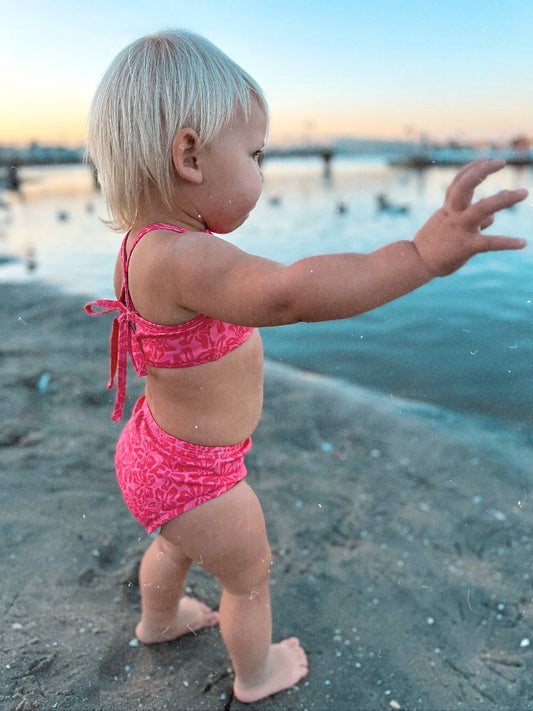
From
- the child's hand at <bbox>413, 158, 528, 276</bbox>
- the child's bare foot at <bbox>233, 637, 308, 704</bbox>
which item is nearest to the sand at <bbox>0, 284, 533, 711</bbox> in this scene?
the child's bare foot at <bbox>233, 637, 308, 704</bbox>

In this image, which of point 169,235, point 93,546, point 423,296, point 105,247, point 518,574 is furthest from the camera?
point 105,247

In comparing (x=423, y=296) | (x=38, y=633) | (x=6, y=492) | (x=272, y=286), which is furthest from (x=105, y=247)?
(x=272, y=286)

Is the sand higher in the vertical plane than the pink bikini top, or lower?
lower

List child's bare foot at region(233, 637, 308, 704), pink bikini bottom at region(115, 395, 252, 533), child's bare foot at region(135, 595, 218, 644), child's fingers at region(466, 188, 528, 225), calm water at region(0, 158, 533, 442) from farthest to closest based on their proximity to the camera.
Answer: calm water at region(0, 158, 533, 442)
child's bare foot at region(135, 595, 218, 644)
child's bare foot at region(233, 637, 308, 704)
pink bikini bottom at region(115, 395, 252, 533)
child's fingers at region(466, 188, 528, 225)

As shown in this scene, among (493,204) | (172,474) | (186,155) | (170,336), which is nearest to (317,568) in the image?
(172,474)

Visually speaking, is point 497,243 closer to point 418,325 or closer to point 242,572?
point 242,572

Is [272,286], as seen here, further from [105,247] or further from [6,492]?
[105,247]

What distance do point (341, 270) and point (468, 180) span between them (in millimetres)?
236

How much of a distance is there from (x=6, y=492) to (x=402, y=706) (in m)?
1.76

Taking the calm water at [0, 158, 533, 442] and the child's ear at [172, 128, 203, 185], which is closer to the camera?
the child's ear at [172, 128, 203, 185]

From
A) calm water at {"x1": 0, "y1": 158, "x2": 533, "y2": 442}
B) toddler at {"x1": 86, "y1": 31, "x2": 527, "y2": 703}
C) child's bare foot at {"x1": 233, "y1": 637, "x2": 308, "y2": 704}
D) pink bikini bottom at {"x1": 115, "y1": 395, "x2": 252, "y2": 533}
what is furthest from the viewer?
calm water at {"x1": 0, "y1": 158, "x2": 533, "y2": 442}

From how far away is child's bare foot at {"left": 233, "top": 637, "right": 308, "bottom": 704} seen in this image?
1763mm

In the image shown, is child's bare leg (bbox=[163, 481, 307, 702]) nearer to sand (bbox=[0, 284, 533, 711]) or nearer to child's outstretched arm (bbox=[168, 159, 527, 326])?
sand (bbox=[0, 284, 533, 711])

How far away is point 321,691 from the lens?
180 cm
